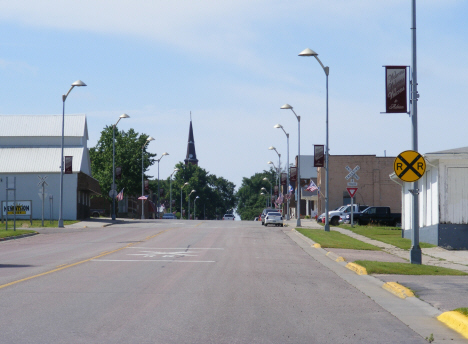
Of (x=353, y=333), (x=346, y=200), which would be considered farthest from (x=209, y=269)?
(x=346, y=200)

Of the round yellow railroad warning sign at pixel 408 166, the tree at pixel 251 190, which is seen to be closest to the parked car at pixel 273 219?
the round yellow railroad warning sign at pixel 408 166

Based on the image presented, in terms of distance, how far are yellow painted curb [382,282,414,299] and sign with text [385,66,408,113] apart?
6.27 metres

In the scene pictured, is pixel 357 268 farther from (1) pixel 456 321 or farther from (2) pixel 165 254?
(1) pixel 456 321

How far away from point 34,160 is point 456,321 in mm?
58060

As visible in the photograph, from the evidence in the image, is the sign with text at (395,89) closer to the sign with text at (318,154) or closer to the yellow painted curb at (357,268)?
the yellow painted curb at (357,268)

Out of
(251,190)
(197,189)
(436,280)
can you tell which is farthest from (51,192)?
(251,190)

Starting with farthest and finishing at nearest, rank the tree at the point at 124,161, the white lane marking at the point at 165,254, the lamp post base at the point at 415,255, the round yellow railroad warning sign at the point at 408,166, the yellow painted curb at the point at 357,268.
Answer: the tree at the point at 124,161 < the white lane marking at the point at 165,254 < the lamp post base at the point at 415,255 < the round yellow railroad warning sign at the point at 408,166 < the yellow painted curb at the point at 357,268

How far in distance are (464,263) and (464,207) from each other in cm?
695

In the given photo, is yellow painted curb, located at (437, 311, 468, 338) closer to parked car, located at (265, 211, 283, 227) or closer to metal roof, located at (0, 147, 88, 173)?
parked car, located at (265, 211, 283, 227)

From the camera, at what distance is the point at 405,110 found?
17.8 m

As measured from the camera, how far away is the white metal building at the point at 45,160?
5981 centimetres

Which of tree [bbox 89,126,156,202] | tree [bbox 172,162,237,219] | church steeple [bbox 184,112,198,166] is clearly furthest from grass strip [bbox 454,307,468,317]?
church steeple [bbox 184,112,198,166]

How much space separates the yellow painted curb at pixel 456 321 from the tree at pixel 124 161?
265 feet

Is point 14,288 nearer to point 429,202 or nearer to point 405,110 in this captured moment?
point 405,110
